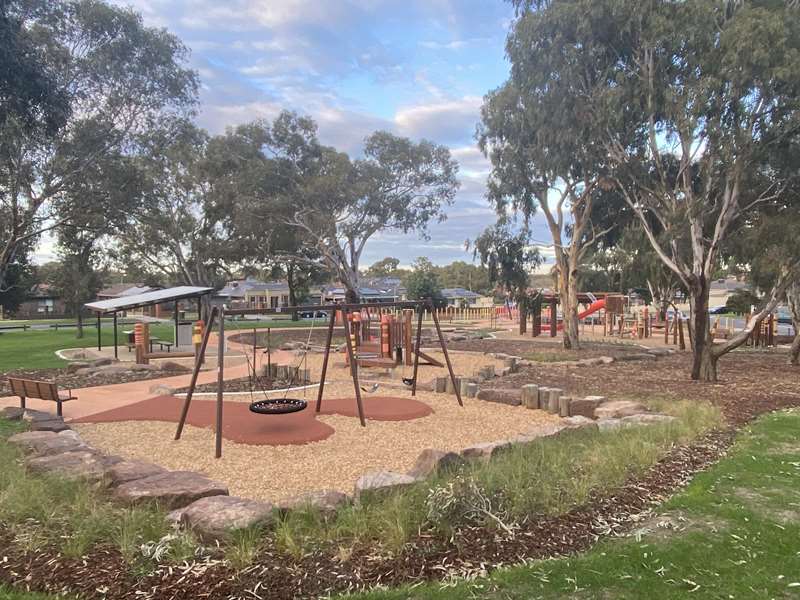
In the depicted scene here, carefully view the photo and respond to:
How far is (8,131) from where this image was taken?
526 inches

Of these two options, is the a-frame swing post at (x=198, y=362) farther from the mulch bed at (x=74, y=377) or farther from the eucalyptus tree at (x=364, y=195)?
the eucalyptus tree at (x=364, y=195)

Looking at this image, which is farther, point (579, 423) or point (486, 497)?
point (579, 423)

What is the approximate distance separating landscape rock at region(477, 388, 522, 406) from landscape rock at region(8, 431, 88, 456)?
253 inches

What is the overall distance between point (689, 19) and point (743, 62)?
1.48 m

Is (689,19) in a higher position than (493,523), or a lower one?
higher

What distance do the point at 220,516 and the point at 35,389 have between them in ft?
20.7

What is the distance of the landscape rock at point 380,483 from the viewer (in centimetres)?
460

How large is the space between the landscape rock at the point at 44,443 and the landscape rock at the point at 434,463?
13.2ft

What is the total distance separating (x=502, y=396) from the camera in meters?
10.3

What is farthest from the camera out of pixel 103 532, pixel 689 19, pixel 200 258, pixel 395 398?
pixel 200 258

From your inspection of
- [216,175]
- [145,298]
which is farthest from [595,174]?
[216,175]

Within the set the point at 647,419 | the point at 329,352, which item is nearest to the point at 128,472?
the point at 647,419

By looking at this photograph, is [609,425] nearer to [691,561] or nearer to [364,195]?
[691,561]

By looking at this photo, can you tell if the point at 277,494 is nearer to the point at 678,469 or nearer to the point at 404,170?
the point at 678,469
